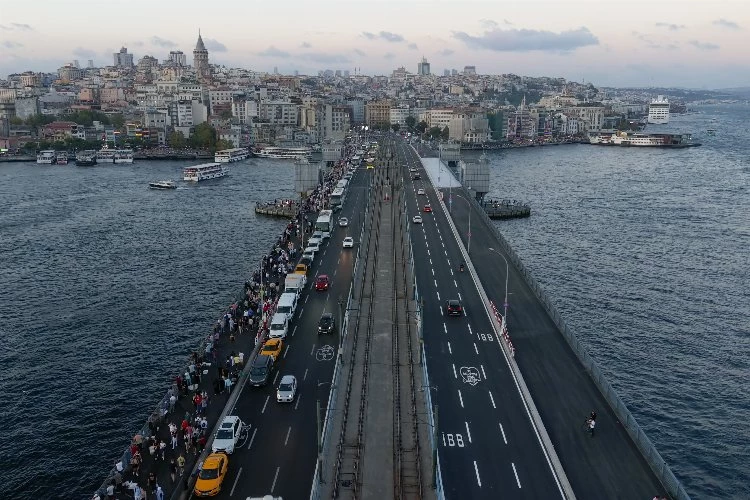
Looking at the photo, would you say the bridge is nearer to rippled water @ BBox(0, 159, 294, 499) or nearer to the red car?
the red car

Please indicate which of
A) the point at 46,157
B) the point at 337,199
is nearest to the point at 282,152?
the point at 46,157

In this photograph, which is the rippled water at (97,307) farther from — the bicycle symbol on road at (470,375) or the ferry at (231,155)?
the ferry at (231,155)

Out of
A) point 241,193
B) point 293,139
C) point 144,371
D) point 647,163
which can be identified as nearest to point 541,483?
point 144,371

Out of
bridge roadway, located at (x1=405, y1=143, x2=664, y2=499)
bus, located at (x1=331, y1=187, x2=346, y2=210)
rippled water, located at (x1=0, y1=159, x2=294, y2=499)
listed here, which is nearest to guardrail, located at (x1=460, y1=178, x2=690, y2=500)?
bridge roadway, located at (x1=405, y1=143, x2=664, y2=499)

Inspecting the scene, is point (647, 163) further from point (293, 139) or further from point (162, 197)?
point (162, 197)

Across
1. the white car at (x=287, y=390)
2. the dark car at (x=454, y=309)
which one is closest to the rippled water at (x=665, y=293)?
the dark car at (x=454, y=309)
